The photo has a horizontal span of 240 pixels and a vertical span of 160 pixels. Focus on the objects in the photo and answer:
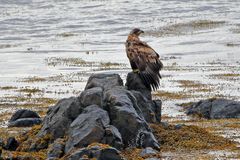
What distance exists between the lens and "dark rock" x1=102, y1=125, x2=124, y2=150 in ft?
50.2

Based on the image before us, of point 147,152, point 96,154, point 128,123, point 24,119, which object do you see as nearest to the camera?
point 96,154

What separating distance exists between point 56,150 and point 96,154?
1.79 metres

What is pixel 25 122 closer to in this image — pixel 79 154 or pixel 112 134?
pixel 112 134

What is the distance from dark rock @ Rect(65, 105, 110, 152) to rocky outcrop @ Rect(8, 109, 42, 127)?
559 centimetres

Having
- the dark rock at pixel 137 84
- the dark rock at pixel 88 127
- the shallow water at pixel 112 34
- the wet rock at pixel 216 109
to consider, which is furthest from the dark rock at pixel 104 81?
the shallow water at pixel 112 34

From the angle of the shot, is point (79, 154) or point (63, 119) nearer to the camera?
point (79, 154)

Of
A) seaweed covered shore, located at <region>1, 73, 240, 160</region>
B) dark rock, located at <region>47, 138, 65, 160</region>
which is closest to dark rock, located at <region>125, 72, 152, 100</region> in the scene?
seaweed covered shore, located at <region>1, 73, 240, 160</region>

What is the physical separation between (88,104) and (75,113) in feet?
1.29

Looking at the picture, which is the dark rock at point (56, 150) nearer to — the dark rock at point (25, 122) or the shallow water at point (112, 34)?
the dark rock at point (25, 122)

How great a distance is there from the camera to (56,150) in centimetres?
1515

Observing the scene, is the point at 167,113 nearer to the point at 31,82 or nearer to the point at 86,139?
the point at 86,139

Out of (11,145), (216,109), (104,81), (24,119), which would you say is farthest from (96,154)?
(216,109)

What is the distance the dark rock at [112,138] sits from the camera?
1529 centimetres

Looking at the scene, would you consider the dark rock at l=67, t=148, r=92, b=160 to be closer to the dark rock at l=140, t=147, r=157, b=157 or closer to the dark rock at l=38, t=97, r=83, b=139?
the dark rock at l=140, t=147, r=157, b=157
